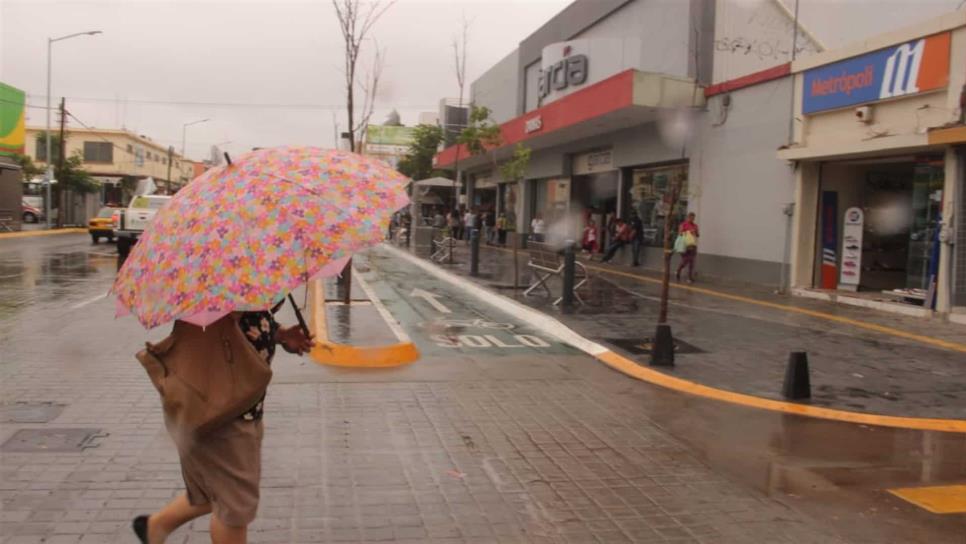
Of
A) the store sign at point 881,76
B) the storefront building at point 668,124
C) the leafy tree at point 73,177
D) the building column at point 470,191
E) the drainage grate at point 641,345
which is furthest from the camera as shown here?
the building column at point 470,191

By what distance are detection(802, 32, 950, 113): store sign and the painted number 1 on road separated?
26.1ft

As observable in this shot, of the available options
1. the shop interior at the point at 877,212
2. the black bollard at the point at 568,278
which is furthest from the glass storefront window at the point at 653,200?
the black bollard at the point at 568,278

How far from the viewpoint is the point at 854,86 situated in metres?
13.6

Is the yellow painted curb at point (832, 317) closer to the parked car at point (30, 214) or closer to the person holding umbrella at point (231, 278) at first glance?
the person holding umbrella at point (231, 278)

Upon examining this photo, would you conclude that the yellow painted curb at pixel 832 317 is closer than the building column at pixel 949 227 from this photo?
Yes

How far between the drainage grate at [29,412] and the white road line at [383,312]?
3737 mm

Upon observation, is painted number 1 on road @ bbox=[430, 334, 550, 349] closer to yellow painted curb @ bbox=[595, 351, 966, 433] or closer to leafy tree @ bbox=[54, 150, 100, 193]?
yellow painted curb @ bbox=[595, 351, 966, 433]

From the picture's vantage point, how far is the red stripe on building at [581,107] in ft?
59.7

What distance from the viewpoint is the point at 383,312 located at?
1129 centimetres

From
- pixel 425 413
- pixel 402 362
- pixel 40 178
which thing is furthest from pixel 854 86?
pixel 40 178

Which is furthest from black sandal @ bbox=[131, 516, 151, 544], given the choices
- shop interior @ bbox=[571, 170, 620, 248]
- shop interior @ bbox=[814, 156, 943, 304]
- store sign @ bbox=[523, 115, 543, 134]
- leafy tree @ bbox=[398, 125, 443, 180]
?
leafy tree @ bbox=[398, 125, 443, 180]

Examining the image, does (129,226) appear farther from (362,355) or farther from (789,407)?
(789,407)

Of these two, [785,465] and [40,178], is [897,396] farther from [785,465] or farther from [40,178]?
[40,178]

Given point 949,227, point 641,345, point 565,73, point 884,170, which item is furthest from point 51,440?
point 565,73
